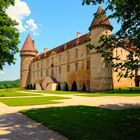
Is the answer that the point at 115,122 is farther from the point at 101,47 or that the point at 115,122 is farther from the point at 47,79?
the point at 47,79

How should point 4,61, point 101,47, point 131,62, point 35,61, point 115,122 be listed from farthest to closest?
point 35,61, point 4,61, point 115,122, point 101,47, point 131,62

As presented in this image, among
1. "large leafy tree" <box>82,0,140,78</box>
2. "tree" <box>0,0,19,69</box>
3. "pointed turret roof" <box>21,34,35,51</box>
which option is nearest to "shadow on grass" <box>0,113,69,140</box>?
"large leafy tree" <box>82,0,140,78</box>

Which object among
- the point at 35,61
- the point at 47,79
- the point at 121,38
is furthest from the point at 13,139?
the point at 35,61

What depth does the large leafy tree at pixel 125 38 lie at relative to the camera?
7838 mm

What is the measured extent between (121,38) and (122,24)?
1.77 ft

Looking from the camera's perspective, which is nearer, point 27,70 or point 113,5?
point 113,5

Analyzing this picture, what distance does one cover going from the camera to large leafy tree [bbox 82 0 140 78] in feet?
25.7

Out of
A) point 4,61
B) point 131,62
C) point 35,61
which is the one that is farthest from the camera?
point 35,61

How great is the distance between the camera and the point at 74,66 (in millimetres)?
54719

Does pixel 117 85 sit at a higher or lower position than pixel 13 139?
higher

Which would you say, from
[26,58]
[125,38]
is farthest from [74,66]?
[125,38]

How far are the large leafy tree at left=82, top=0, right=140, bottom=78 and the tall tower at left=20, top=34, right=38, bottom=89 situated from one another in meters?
71.1

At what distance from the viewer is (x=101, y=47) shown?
843 centimetres

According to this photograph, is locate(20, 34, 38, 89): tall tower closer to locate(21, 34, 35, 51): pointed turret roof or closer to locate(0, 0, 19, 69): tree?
locate(21, 34, 35, 51): pointed turret roof
